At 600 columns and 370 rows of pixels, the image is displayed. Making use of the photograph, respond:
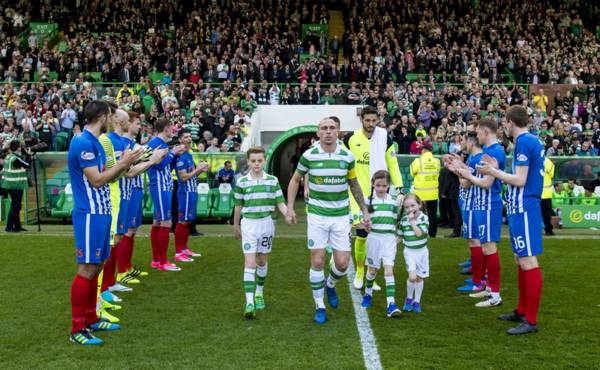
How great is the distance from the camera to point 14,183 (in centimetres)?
1488

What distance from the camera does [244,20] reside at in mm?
31750

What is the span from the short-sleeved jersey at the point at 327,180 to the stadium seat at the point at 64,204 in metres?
11.3

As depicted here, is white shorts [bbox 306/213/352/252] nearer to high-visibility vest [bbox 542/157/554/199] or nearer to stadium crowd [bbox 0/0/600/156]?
high-visibility vest [bbox 542/157/554/199]

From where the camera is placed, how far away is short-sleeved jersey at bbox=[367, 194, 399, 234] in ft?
25.7

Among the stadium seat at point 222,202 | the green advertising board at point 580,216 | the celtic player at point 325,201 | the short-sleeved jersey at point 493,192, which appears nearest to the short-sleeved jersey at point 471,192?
the short-sleeved jersey at point 493,192

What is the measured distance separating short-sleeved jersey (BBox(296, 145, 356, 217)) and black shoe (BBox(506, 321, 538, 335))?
2.10 m

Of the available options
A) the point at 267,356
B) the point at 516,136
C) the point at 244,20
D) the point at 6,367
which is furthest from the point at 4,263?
the point at 244,20

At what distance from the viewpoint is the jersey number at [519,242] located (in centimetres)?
680

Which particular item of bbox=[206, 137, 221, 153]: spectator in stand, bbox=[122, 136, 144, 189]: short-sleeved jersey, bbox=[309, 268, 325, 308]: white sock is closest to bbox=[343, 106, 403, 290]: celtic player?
bbox=[309, 268, 325, 308]: white sock

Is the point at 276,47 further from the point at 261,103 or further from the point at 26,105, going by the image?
the point at 26,105

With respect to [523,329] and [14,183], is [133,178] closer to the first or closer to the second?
[523,329]

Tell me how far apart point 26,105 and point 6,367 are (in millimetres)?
18581

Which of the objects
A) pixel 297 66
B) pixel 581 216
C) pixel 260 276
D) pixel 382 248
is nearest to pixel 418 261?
pixel 382 248

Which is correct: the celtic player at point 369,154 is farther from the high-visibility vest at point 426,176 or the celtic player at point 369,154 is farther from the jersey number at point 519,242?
the high-visibility vest at point 426,176
